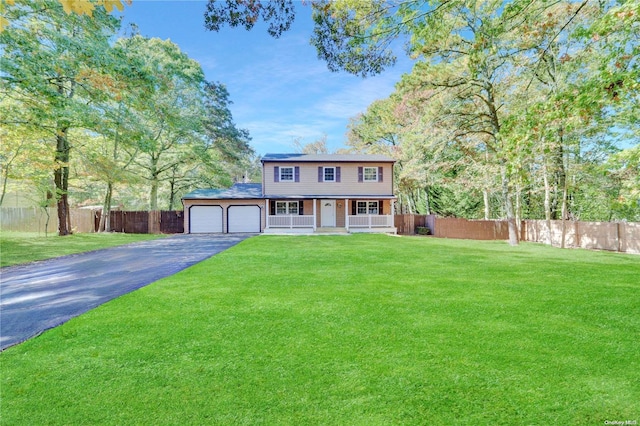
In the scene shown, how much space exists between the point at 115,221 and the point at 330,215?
51.8 ft

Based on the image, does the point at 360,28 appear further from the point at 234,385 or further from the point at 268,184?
the point at 268,184

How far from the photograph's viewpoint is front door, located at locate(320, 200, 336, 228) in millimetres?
23156

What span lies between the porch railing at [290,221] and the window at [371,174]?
16.2ft

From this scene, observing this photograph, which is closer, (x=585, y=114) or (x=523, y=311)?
(x=523, y=311)

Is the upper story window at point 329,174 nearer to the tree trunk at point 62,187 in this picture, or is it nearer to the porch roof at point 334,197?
the porch roof at point 334,197

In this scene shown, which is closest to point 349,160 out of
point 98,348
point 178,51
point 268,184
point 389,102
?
point 268,184

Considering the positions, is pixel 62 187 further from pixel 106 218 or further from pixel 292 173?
pixel 292 173

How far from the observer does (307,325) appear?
409cm

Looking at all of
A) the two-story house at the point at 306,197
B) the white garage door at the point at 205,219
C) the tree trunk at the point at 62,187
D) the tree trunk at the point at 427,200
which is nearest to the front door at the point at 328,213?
the two-story house at the point at 306,197

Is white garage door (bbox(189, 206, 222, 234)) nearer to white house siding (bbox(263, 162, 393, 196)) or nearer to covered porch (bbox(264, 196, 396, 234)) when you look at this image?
covered porch (bbox(264, 196, 396, 234))

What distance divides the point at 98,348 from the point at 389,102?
95.0 ft

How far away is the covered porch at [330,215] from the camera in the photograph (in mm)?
21750

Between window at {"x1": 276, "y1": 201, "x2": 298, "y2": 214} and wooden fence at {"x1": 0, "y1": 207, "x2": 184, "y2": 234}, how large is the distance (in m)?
7.24

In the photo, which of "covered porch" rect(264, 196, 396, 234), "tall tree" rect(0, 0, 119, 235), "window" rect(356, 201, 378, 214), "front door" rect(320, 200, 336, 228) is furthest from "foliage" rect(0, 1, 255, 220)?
"window" rect(356, 201, 378, 214)
